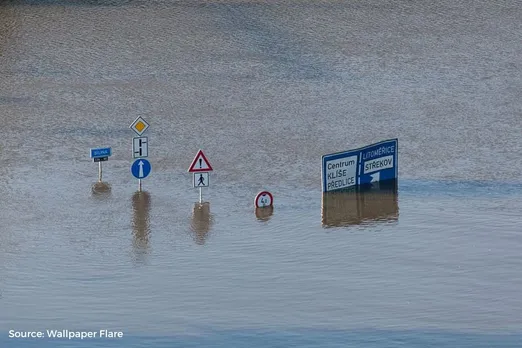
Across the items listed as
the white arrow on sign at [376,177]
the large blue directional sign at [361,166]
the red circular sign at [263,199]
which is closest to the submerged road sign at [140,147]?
the red circular sign at [263,199]

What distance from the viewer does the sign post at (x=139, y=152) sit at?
1977cm

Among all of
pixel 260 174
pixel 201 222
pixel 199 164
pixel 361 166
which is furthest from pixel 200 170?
pixel 361 166

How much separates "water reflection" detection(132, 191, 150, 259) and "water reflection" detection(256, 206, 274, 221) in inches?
76.4

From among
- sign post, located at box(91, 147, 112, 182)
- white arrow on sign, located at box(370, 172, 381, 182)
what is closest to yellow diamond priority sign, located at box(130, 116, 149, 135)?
sign post, located at box(91, 147, 112, 182)

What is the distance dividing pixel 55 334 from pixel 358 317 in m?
4.11

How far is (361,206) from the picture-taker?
19812 millimetres

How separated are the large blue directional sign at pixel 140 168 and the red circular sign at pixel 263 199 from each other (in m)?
2.16

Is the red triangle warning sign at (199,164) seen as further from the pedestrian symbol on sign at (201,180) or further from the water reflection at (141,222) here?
Result: the water reflection at (141,222)

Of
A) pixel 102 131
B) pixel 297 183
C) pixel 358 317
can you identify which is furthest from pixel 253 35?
pixel 358 317

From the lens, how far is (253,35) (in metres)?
31.4

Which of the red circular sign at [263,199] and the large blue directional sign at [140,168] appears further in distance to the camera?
the large blue directional sign at [140,168]

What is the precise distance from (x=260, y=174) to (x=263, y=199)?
2034 mm

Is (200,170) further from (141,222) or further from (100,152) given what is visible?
(100,152)

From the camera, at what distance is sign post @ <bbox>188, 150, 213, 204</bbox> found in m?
19.1
